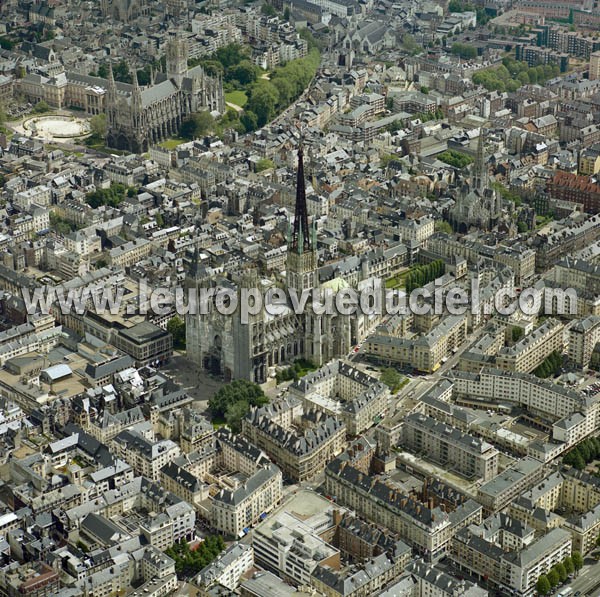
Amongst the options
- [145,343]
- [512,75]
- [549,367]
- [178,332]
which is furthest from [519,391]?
[512,75]

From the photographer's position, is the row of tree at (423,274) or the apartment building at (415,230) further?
the apartment building at (415,230)

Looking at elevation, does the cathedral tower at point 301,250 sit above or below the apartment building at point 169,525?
above

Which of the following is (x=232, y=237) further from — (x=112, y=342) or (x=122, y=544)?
(x=122, y=544)

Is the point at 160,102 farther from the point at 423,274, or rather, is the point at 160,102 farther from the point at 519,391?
the point at 519,391

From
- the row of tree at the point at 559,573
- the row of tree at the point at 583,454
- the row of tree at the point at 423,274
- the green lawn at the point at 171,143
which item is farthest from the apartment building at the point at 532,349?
the green lawn at the point at 171,143

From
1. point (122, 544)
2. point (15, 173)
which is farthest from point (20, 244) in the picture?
point (122, 544)

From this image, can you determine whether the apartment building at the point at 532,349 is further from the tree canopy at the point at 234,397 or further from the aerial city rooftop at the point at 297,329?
the tree canopy at the point at 234,397
